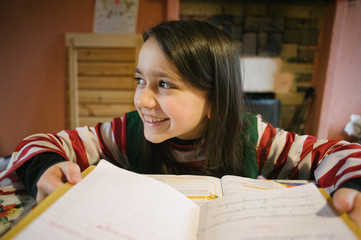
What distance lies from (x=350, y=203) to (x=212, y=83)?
377 millimetres

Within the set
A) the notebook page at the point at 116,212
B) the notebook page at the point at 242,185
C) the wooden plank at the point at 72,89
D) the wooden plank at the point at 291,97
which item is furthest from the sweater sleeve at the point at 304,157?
the wooden plank at the point at 72,89

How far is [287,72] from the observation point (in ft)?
6.08

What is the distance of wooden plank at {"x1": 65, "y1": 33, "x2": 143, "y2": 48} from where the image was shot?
5.84 feet

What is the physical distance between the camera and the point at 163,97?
527 millimetres

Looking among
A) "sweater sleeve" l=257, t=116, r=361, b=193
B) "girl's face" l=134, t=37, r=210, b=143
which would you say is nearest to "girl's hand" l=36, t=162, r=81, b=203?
"girl's face" l=134, t=37, r=210, b=143

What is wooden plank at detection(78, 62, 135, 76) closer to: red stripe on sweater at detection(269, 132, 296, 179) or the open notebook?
red stripe on sweater at detection(269, 132, 296, 179)

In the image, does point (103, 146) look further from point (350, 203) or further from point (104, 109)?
point (104, 109)

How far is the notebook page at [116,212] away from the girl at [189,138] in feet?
0.19

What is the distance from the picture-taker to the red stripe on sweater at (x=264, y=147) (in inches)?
26.0

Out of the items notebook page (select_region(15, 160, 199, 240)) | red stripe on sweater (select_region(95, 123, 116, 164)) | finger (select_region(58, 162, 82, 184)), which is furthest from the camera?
red stripe on sweater (select_region(95, 123, 116, 164))

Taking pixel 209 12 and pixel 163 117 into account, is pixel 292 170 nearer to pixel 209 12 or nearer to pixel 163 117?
pixel 163 117

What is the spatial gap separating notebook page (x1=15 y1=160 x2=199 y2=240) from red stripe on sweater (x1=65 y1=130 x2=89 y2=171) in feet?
0.88

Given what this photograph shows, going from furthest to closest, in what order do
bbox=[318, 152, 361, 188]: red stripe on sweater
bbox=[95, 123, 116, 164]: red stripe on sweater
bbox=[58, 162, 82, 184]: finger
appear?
bbox=[95, 123, 116, 164]: red stripe on sweater
bbox=[318, 152, 361, 188]: red stripe on sweater
bbox=[58, 162, 82, 184]: finger

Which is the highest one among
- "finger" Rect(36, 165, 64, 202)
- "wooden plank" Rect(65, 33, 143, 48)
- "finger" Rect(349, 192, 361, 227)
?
"wooden plank" Rect(65, 33, 143, 48)
